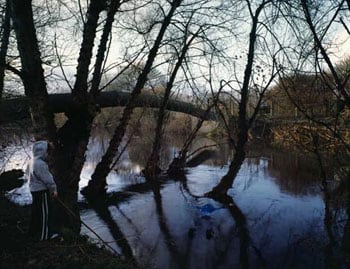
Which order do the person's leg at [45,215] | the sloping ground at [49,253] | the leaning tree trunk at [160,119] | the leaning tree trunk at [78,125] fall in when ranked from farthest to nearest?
1. the leaning tree trunk at [160,119]
2. the leaning tree trunk at [78,125]
3. the person's leg at [45,215]
4. the sloping ground at [49,253]

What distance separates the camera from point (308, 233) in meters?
9.54

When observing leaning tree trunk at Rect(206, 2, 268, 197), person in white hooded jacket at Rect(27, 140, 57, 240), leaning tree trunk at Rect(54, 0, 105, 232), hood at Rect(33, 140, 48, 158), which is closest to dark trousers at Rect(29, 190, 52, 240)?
person in white hooded jacket at Rect(27, 140, 57, 240)

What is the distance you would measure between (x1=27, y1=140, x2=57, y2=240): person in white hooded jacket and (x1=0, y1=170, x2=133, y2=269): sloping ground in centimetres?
19

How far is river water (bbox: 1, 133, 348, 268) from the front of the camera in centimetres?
812

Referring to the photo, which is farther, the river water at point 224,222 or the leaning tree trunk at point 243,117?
the leaning tree trunk at point 243,117

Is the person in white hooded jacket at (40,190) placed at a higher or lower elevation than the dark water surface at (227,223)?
higher

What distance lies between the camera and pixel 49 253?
5586 mm

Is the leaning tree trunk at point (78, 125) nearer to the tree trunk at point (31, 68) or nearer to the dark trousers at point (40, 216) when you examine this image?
the tree trunk at point (31, 68)

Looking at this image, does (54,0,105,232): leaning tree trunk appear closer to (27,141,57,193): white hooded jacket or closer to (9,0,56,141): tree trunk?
(9,0,56,141): tree trunk

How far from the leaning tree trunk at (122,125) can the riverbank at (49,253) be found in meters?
7.10

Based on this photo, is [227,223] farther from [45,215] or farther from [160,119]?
[160,119]

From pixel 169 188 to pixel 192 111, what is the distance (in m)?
7.83

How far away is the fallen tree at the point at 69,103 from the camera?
512 inches

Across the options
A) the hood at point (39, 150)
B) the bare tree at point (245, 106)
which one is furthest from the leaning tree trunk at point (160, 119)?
the hood at point (39, 150)
